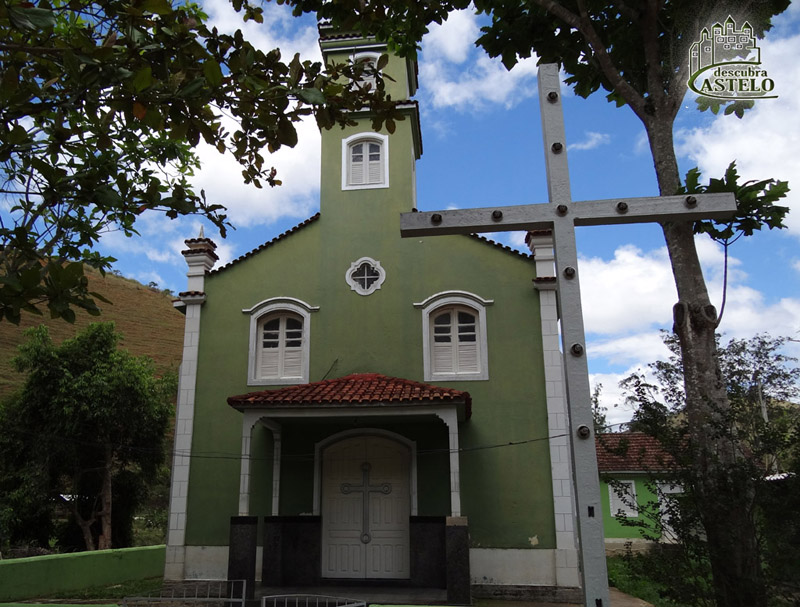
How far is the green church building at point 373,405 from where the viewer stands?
1116 centimetres

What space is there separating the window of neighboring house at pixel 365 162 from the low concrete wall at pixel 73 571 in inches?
362

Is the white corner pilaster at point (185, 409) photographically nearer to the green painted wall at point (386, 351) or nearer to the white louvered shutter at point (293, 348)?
the green painted wall at point (386, 351)

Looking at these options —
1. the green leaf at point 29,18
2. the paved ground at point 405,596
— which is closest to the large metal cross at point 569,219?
the green leaf at point 29,18

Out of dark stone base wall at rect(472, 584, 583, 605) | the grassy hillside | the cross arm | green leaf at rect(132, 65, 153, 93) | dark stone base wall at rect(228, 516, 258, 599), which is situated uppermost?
the grassy hillside

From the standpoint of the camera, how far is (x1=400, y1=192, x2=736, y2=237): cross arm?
5.12 m

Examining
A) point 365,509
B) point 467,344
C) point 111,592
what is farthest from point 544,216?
point 111,592

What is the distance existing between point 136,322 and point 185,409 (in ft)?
201

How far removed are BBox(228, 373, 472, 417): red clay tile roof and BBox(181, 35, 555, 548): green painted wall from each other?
779 mm

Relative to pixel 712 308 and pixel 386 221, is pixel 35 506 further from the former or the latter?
pixel 712 308

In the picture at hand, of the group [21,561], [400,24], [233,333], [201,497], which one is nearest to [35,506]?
[21,561]

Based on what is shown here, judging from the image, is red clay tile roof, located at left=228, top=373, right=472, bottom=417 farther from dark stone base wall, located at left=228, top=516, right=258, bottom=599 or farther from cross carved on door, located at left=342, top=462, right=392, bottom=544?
dark stone base wall, located at left=228, top=516, right=258, bottom=599

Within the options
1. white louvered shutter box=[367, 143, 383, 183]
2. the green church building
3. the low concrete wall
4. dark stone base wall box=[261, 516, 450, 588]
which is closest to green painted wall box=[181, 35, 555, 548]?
the green church building

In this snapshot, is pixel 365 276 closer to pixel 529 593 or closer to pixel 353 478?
pixel 353 478

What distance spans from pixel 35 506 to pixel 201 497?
7324 mm
